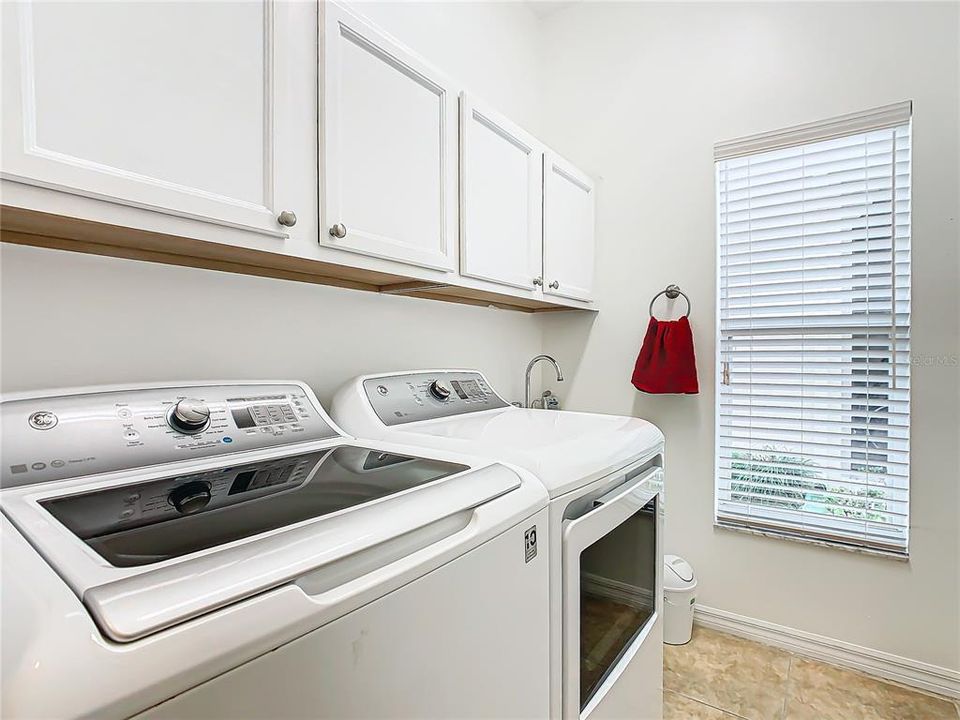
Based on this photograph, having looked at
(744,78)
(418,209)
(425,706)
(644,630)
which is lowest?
(644,630)

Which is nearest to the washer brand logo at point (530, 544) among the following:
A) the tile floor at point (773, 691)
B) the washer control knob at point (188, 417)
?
the washer control knob at point (188, 417)

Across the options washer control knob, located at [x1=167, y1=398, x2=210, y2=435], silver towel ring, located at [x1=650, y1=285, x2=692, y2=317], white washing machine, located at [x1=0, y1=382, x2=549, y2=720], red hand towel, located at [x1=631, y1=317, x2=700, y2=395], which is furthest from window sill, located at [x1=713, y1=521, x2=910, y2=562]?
washer control knob, located at [x1=167, y1=398, x2=210, y2=435]

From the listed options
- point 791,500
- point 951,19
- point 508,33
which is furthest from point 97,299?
point 951,19

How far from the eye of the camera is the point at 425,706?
686 mm

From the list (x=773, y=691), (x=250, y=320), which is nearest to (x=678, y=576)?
(x=773, y=691)

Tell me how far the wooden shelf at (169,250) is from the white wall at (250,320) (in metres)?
0.02

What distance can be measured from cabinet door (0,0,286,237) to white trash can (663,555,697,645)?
1997 millimetres

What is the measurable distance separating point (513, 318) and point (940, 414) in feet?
5.50

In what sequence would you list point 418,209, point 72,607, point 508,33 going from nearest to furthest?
point 72,607
point 418,209
point 508,33

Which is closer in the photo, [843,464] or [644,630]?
[644,630]

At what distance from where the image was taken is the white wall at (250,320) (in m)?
1.00

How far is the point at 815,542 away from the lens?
6.63 feet

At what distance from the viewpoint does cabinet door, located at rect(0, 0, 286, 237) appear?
74 centimetres

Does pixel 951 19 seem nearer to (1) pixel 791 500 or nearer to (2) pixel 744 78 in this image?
(2) pixel 744 78
